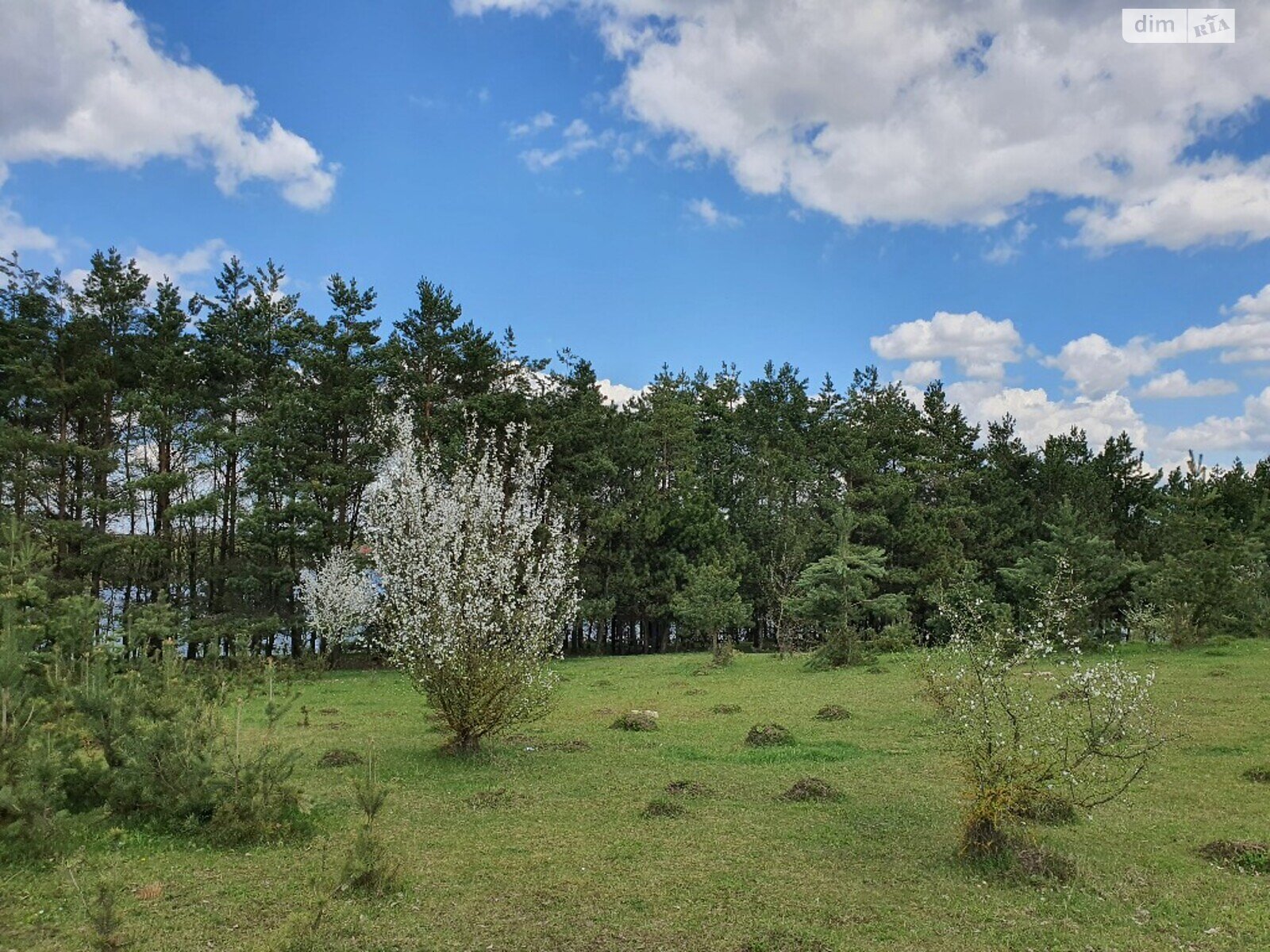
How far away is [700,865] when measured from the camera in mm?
7293

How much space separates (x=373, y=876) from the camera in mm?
6512

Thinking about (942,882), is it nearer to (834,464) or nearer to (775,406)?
(834,464)

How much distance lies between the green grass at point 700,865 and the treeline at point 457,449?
30.8 feet

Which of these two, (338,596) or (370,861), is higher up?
(338,596)

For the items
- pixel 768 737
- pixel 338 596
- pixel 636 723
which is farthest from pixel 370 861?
pixel 338 596

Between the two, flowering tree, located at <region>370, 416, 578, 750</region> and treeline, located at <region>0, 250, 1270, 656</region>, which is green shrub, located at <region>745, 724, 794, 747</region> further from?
treeline, located at <region>0, 250, 1270, 656</region>

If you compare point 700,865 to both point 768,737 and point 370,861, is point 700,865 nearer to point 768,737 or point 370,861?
point 370,861

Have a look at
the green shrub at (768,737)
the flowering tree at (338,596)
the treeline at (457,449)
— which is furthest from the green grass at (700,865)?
the flowering tree at (338,596)

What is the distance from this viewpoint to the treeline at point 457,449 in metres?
27.7

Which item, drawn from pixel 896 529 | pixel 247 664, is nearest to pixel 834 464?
pixel 896 529

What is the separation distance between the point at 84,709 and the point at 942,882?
343 inches

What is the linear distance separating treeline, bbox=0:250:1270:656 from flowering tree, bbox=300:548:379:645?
1.27m

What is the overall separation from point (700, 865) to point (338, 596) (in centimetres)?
2369

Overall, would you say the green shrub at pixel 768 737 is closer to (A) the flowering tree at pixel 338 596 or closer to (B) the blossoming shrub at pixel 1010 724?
(B) the blossoming shrub at pixel 1010 724
